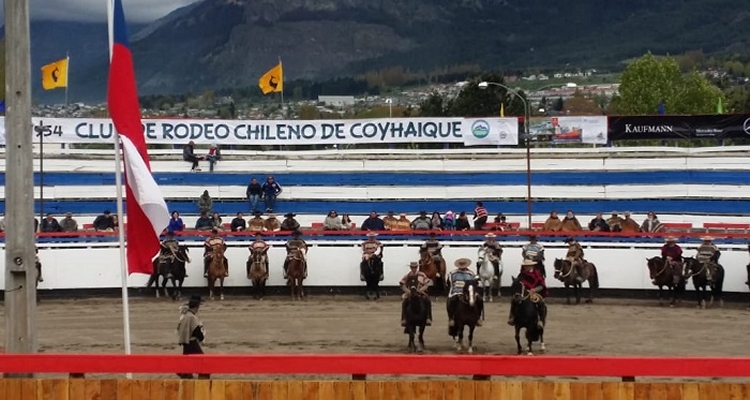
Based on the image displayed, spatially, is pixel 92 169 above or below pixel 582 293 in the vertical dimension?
above

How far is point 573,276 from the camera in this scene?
2794cm

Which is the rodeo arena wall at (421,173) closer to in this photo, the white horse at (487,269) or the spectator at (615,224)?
the spectator at (615,224)

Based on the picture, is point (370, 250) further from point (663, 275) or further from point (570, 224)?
point (570, 224)

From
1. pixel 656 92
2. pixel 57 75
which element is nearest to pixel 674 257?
pixel 57 75

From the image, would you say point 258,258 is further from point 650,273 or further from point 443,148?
point 443,148

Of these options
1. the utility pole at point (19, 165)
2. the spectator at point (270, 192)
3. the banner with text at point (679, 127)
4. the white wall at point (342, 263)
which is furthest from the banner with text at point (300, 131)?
the utility pole at point (19, 165)

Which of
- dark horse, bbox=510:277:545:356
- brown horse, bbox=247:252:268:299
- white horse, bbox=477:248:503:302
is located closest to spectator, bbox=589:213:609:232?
white horse, bbox=477:248:503:302

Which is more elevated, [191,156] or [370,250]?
[191,156]

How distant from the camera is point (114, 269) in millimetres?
29359

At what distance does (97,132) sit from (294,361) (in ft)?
118

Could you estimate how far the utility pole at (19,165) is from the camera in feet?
36.9

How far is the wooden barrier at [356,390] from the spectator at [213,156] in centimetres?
3572

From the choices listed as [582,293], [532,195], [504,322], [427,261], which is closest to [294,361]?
[504,322]

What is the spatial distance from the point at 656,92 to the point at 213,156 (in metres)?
74.9
